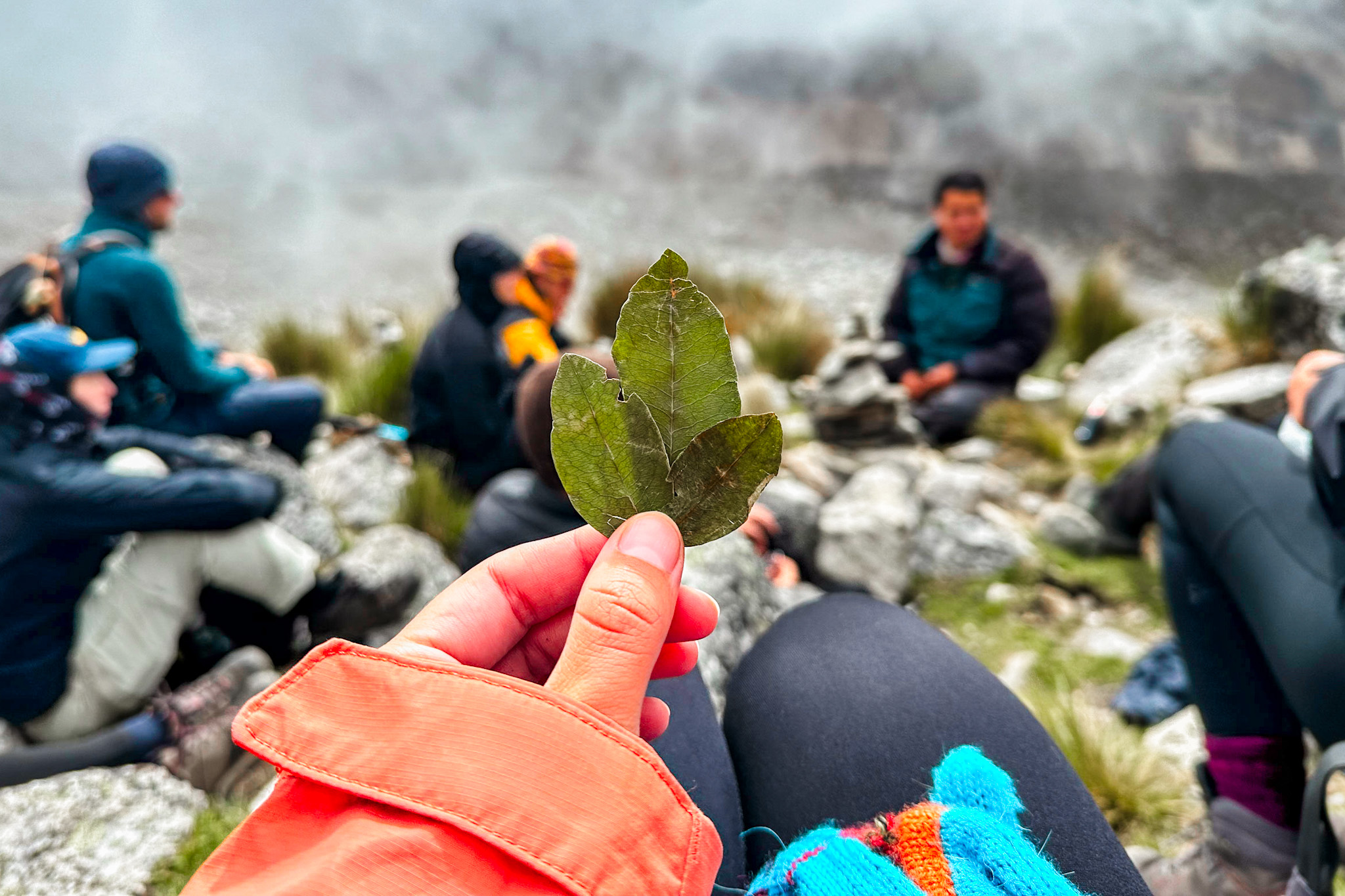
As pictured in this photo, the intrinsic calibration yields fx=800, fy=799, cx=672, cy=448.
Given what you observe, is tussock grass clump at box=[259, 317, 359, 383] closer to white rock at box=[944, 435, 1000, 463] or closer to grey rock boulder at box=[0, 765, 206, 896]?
white rock at box=[944, 435, 1000, 463]

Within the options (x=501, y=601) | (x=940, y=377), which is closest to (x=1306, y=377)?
(x=501, y=601)

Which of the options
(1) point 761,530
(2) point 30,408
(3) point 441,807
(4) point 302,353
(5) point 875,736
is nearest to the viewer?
A: (3) point 441,807

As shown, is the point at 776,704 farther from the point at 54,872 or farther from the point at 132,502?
the point at 132,502

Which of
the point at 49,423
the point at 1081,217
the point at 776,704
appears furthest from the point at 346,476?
the point at 1081,217

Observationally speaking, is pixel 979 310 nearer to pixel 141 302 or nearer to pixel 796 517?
pixel 796 517

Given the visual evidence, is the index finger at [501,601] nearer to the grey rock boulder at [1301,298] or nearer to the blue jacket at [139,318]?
the blue jacket at [139,318]

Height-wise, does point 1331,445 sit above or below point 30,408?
above

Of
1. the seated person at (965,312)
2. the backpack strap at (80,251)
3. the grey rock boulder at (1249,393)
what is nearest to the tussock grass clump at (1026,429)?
the seated person at (965,312)
